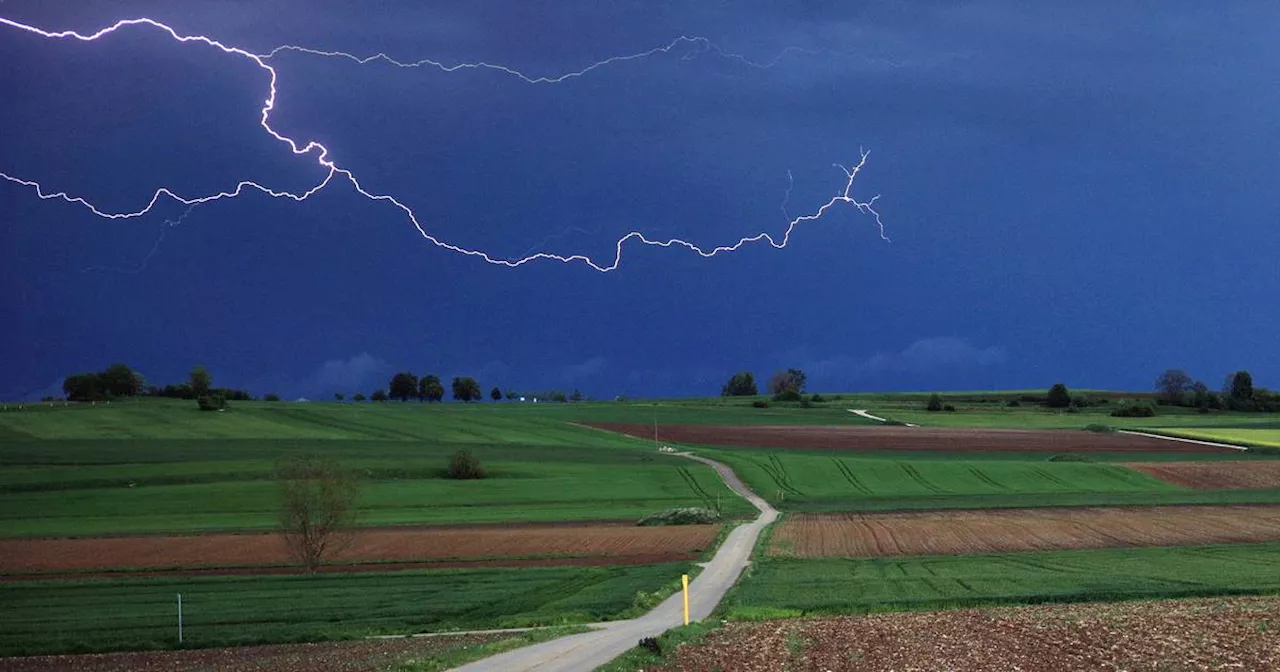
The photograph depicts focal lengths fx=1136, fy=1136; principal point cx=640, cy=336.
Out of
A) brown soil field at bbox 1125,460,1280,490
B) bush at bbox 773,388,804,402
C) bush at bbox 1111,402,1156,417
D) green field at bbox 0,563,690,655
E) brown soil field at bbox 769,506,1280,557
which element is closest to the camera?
green field at bbox 0,563,690,655

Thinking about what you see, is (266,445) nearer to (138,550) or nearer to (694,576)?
(138,550)

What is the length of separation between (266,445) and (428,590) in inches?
Answer: 2653

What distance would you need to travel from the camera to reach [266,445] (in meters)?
98.6

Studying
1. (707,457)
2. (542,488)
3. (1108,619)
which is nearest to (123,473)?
(542,488)

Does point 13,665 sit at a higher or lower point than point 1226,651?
lower

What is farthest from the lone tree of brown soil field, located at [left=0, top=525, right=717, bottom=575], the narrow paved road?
the narrow paved road

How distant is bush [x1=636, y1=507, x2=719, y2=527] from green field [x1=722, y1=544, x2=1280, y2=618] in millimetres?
17055

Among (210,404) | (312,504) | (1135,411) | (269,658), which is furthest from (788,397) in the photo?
(269,658)

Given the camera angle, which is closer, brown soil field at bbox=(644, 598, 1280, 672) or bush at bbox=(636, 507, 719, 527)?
brown soil field at bbox=(644, 598, 1280, 672)

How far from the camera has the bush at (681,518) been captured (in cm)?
5919

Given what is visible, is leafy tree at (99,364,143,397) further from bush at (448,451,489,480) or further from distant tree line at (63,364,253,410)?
bush at (448,451,489,480)

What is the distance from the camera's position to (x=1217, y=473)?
278 ft

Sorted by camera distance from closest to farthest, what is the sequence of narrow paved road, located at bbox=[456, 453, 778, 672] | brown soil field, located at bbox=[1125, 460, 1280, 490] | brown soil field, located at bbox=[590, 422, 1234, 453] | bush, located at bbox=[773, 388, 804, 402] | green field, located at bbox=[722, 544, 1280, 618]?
narrow paved road, located at bbox=[456, 453, 778, 672] → green field, located at bbox=[722, 544, 1280, 618] → brown soil field, located at bbox=[1125, 460, 1280, 490] → brown soil field, located at bbox=[590, 422, 1234, 453] → bush, located at bbox=[773, 388, 804, 402]

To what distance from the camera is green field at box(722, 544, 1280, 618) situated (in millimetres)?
30172
